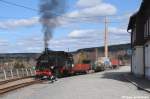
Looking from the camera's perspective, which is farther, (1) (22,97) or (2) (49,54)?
(2) (49,54)

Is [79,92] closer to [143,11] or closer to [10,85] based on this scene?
[10,85]

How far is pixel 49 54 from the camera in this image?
131ft

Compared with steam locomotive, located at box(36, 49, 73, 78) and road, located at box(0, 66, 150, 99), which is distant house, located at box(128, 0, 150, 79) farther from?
road, located at box(0, 66, 150, 99)

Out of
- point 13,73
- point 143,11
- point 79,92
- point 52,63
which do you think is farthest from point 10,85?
point 143,11

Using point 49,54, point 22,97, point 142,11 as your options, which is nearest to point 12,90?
point 22,97

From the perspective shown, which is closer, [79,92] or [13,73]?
[79,92]

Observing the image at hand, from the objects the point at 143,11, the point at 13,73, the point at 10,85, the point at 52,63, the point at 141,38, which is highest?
the point at 143,11

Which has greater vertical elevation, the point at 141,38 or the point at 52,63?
the point at 141,38

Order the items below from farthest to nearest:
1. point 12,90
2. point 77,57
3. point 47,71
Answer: point 77,57, point 47,71, point 12,90

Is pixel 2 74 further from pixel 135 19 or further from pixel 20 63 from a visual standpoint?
pixel 20 63

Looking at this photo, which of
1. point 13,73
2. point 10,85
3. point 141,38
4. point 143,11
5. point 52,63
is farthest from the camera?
point 13,73

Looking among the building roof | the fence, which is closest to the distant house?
the building roof

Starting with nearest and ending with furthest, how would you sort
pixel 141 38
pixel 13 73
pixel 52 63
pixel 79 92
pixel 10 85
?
1. pixel 79 92
2. pixel 10 85
3. pixel 52 63
4. pixel 141 38
5. pixel 13 73

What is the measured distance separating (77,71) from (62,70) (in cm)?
1034
